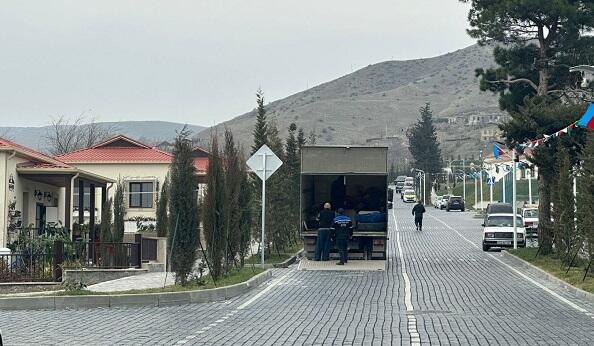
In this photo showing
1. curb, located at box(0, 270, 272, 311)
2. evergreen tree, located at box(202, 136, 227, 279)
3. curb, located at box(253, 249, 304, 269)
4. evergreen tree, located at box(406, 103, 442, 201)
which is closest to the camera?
curb, located at box(0, 270, 272, 311)

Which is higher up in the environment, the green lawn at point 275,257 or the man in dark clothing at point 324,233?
the man in dark clothing at point 324,233

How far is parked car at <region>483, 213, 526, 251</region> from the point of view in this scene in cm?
4169

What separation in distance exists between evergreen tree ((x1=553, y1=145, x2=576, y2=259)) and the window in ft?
82.9

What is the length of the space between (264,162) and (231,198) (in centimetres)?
376

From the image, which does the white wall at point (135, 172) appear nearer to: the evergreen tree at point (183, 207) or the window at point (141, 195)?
the window at point (141, 195)

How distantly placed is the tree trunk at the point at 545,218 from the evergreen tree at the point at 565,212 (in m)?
3.43

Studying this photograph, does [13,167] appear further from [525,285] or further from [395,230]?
[395,230]

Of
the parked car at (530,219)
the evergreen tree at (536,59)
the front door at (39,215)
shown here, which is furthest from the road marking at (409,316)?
the parked car at (530,219)

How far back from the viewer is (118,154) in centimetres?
5200

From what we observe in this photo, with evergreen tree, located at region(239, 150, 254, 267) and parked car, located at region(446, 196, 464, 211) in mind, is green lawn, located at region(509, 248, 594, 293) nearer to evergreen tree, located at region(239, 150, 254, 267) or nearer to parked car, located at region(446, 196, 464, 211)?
evergreen tree, located at region(239, 150, 254, 267)

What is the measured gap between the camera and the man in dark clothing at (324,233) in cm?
3173

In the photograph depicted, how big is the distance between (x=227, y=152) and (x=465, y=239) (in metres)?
26.3

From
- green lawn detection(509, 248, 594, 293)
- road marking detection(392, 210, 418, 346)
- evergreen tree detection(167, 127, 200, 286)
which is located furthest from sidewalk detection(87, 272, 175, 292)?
green lawn detection(509, 248, 594, 293)

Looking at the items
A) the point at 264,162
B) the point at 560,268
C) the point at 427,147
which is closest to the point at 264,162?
the point at 264,162
